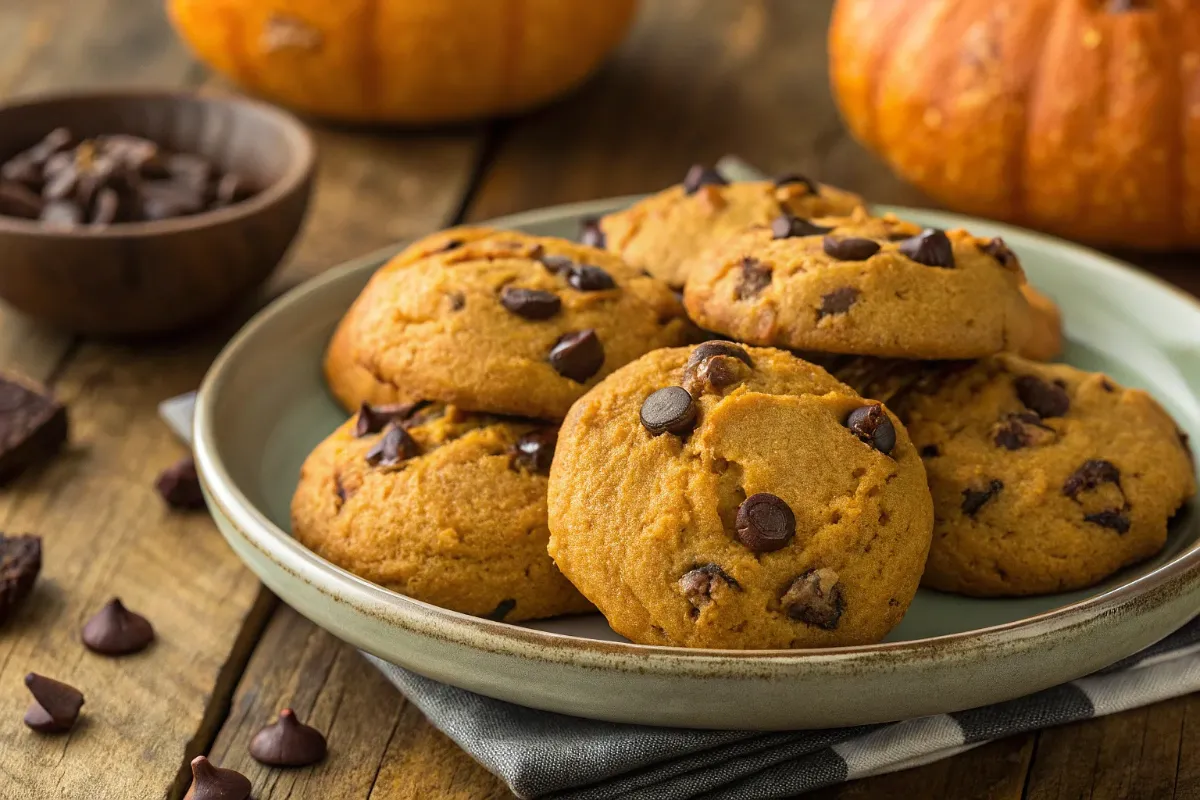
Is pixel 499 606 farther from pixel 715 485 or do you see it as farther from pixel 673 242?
pixel 673 242

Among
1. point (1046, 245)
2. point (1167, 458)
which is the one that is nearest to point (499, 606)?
point (1167, 458)

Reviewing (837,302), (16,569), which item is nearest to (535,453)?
(837,302)

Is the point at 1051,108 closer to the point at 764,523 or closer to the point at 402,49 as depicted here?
the point at 402,49

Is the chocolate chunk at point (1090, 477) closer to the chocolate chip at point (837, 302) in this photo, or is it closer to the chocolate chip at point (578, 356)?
the chocolate chip at point (837, 302)

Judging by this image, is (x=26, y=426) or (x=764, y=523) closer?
(x=764, y=523)

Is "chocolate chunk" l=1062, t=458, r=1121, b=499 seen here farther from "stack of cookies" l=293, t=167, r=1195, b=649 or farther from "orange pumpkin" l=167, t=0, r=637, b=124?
"orange pumpkin" l=167, t=0, r=637, b=124

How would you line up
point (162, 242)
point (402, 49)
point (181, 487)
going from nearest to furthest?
point (181, 487), point (162, 242), point (402, 49)
